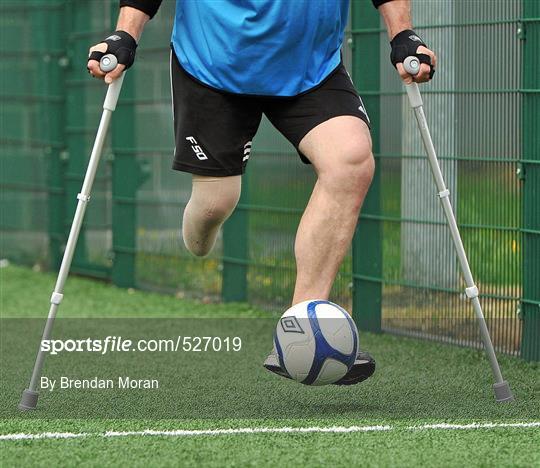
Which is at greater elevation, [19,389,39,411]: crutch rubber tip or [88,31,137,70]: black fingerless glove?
[88,31,137,70]: black fingerless glove

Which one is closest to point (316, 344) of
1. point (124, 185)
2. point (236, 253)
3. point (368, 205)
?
point (368, 205)

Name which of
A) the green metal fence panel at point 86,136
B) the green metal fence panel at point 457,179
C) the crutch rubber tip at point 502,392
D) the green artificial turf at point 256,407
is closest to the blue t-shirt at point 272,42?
the green artificial turf at point 256,407

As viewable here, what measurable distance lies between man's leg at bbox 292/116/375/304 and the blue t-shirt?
1.14 ft

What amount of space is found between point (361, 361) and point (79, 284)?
572 centimetres

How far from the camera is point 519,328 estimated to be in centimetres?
690

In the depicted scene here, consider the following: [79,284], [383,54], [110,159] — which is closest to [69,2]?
[110,159]

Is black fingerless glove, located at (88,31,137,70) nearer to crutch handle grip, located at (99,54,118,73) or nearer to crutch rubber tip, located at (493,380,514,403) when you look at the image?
crutch handle grip, located at (99,54,118,73)

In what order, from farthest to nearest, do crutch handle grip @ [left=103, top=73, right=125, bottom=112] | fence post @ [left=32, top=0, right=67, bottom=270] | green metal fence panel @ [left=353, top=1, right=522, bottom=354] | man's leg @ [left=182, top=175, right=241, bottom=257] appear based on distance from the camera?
fence post @ [left=32, top=0, right=67, bottom=270]
green metal fence panel @ [left=353, top=1, right=522, bottom=354]
man's leg @ [left=182, top=175, right=241, bottom=257]
crutch handle grip @ [left=103, top=73, right=125, bottom=112]

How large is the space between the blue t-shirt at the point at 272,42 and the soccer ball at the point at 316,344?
38.1 inches

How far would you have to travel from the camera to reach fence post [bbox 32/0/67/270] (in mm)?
11523

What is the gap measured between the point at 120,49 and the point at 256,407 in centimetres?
145

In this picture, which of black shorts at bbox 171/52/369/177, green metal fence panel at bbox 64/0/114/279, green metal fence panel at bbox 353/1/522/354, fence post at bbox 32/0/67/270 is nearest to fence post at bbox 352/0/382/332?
green metal fence panel at bbox 353/1/522/354

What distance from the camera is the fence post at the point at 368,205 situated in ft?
26.1

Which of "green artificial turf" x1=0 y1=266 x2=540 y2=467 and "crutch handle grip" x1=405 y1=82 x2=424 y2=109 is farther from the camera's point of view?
"crutch handle grip" x1=405 y1=82 x2=424 y2=109
